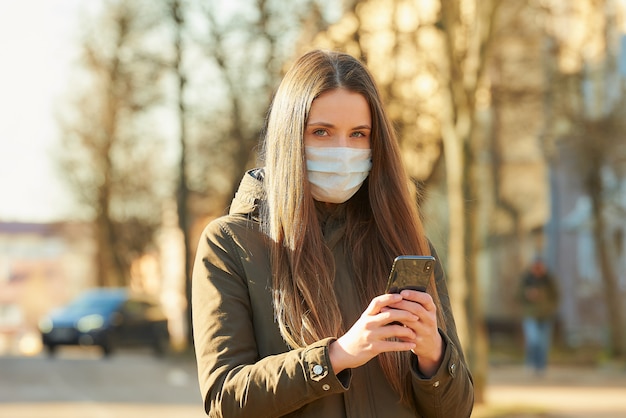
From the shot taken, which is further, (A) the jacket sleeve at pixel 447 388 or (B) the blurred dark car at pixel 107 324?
(B) the blurred dark car at pixel 107 324

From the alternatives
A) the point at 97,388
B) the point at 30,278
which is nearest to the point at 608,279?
the point at 97,388

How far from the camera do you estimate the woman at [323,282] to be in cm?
311

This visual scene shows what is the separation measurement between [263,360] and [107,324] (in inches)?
1094

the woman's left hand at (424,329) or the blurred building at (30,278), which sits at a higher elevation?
the woman's left hand at (424,329)

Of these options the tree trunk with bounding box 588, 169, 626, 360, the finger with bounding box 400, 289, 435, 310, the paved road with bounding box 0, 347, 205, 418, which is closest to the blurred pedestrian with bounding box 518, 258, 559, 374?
the tree trunk with bounding box 588, 169, 626, 360

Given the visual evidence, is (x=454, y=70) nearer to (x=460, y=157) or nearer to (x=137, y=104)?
(x=460, y=157)

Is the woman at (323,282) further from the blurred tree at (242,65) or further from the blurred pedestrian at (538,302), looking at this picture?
the blurred tree at (242,65)

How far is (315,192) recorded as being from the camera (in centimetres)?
340

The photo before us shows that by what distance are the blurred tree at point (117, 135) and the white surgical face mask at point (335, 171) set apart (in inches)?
1015

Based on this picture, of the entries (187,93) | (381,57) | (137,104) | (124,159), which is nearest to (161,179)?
(124,159)

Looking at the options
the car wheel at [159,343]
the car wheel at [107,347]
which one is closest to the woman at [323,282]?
the car wheel at [107,347]

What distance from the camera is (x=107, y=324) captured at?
3042 centimetres

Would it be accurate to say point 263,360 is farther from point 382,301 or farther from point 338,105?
point 338,105

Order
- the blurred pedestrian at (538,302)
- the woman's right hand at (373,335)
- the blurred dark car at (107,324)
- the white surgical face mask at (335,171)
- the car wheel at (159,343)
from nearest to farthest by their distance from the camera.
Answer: the woman's right hand at (373,335), the white surgical face mask at (335,171), the blurred pedestrian at (538,302), the blurred dark car at (107,324), the car wheel at (159,343)
